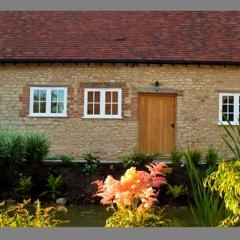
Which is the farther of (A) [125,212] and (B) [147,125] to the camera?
(B) [147,125]

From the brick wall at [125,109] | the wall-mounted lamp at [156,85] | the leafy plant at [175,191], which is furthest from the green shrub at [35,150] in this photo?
the wall-mounted lamp at [156,85]

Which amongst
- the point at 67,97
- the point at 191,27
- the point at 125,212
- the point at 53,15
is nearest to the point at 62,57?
the point at 67,97

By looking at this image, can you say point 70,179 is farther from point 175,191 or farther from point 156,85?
point 156,85

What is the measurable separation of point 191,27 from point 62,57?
4.98 meters

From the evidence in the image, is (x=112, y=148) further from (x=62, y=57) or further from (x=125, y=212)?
(x=125, y=212)

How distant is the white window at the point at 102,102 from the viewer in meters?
19.9

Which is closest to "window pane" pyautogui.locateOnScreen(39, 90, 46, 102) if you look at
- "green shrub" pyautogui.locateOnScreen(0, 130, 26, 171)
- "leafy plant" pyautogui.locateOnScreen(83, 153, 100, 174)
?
"green shrub" pyautogui.locateOnScreen(0, 130, 26, 171)

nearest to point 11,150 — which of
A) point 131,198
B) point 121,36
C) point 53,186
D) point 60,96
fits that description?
point 53,186

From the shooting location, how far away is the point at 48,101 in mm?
20094

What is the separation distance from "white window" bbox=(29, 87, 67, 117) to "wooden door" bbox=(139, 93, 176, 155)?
2.76m

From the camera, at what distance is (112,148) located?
19.7m

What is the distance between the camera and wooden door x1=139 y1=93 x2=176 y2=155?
19.9 metres

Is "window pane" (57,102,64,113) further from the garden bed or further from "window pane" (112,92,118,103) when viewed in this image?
the garden bed

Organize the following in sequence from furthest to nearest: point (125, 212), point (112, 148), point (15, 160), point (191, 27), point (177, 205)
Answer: point (191, 27) < point (112, 148) < point (15, 160) < point (177, 205) < point (125, 212)
